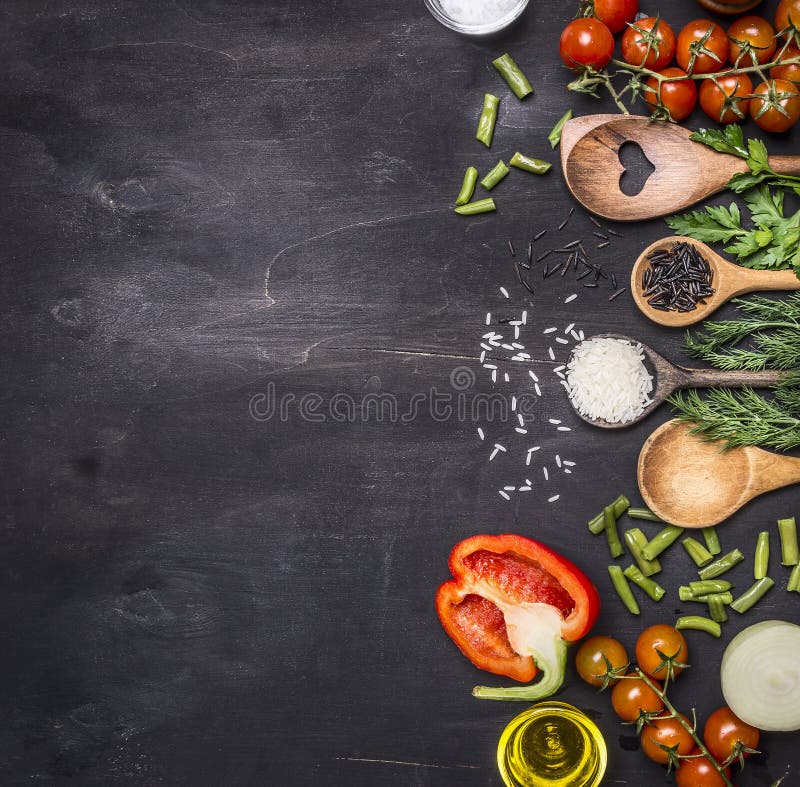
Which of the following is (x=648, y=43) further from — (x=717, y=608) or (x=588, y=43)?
(x=717, y=608)

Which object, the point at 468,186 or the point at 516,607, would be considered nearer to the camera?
the point at 516,607

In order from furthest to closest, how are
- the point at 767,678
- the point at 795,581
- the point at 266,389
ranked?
the point at 266,389, the point at 795,581, the point at 767,678

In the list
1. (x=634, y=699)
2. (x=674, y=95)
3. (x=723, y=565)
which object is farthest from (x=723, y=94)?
(x=634, y=699)

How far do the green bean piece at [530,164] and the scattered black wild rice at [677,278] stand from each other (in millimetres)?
319

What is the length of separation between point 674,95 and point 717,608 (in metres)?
1.18

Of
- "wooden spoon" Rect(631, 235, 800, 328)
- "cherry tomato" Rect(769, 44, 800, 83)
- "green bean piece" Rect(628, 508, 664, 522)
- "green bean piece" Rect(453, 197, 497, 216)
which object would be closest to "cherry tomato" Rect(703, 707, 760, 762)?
"green bean piece" Rect(628, 508, 664, 522)

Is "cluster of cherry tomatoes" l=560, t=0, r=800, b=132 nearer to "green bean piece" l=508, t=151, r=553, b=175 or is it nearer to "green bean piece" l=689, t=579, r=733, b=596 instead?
"green bean piece" l=508, t=151, r=553, b=175

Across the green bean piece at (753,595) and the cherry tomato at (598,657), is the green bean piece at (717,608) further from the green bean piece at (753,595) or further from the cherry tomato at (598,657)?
the cherry tomato at (598,657)

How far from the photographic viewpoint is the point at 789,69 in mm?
1594

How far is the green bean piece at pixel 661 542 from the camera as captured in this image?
1.68 m

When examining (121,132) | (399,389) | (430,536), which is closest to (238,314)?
(399,389)

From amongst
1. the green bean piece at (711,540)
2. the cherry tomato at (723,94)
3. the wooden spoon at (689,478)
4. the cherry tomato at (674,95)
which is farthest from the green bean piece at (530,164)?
the green bean piece at (711,540)

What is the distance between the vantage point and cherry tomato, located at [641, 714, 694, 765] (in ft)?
5.30

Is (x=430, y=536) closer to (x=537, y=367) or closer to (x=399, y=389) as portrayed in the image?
(x=399, y=389)
